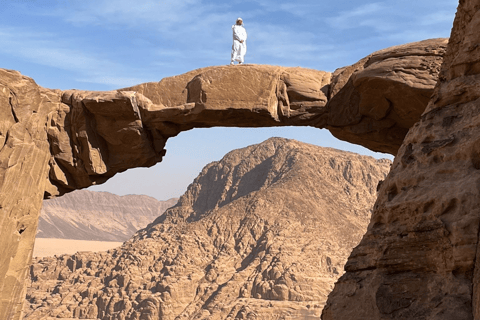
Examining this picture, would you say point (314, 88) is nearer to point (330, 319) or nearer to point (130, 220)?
point (330, 319)

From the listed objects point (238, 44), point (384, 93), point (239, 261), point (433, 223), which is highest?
point (238, 44)

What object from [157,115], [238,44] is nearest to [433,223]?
[157,115]

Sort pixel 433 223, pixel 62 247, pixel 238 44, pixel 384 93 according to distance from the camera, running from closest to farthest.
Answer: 1. pixel 433 223
2. pixel 384 93
3. pixel 238 44
4. pixel 62 247

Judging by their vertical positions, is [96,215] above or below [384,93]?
below

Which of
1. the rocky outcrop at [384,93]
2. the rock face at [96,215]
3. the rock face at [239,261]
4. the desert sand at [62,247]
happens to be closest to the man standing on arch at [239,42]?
the rocky outcrop at [384,93]

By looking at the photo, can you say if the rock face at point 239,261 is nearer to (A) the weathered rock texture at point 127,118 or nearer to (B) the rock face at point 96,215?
(A) the weathered rock texture at point 127,118

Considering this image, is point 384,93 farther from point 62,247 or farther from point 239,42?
point 62,247
